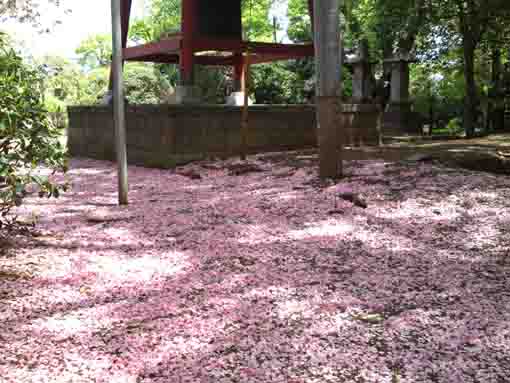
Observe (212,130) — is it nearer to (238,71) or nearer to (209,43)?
(209,43)

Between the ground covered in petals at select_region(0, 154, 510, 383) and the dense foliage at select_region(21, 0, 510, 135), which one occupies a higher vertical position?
the dense foliage at select_region(21, 0, 510, 135)

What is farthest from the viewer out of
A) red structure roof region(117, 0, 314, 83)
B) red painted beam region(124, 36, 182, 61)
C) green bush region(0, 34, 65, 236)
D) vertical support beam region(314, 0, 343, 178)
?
red painted beam region(124, 36, 182, 61)

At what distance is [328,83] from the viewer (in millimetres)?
9328

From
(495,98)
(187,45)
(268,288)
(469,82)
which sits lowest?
(268,288)

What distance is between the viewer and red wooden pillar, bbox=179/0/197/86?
44.6 feet

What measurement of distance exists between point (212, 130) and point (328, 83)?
14.5 ft

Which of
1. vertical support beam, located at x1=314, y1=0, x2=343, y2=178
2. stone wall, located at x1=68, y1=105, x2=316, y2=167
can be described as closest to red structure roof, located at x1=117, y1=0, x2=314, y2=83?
stone wall, located at x1=68, y1=105, x2=316, y2=167

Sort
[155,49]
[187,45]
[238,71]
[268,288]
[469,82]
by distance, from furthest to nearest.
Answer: [469,82] < [238,71] < [155,49] < [187,45] < [268,288]

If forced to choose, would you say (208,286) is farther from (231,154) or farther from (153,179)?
(231,154)

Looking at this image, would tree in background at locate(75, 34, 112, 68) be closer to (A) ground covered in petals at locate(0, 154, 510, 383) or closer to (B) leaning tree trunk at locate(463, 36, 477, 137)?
(B) leaning tree trunk at locate(463, 36, 477, 137)

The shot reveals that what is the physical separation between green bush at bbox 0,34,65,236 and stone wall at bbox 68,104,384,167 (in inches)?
288

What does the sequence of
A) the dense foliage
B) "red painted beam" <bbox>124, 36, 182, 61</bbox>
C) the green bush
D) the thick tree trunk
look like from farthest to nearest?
the thick tree trunk, the dense foliage, "red painted beam" <bbox>124, 36, 182, 61</bbox>, the green bush

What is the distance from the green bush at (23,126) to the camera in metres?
5.14

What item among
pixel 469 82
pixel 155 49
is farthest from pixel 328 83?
pixel 469 82
